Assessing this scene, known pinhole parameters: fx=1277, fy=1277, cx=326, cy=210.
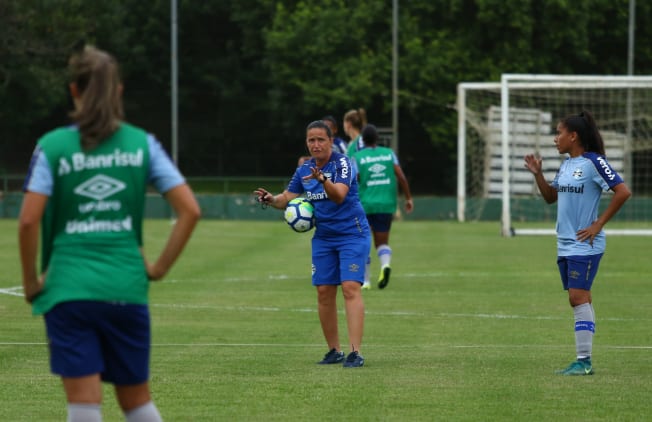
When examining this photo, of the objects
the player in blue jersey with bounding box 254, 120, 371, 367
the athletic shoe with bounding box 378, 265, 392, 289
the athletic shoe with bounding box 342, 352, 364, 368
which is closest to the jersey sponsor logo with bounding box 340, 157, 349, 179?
the player in blue jersey with bounding box 254, 120, 371, 367

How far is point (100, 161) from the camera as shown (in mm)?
5062

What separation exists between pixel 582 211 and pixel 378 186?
7456mm

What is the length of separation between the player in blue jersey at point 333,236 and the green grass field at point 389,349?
370 mm

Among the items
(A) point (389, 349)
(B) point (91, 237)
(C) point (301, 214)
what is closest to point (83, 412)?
(B) point (91, 237)

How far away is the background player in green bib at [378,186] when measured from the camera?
648 inches

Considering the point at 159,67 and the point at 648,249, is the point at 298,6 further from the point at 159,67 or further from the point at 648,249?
the point at 648,249

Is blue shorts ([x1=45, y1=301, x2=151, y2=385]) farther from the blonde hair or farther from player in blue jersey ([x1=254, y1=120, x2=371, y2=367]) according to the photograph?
player in blue jersey ([x1=254, y1=120, x2=371, y2=367])

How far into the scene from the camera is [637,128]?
36500 millimetres

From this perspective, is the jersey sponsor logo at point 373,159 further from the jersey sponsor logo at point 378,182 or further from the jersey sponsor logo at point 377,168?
the jersey sponsor logo at point 378,182

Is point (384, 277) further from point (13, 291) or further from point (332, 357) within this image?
point (332, 357)

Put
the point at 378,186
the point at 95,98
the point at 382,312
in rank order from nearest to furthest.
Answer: the point at 95,98, the point at 382,312, the point at 378,186

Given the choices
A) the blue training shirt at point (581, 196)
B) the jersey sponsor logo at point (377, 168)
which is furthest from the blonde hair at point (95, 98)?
the jersey sponsor logo at point (377, 168)

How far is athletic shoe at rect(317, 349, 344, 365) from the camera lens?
9.73 m

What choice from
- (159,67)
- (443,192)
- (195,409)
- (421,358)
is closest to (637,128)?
(443,192)
